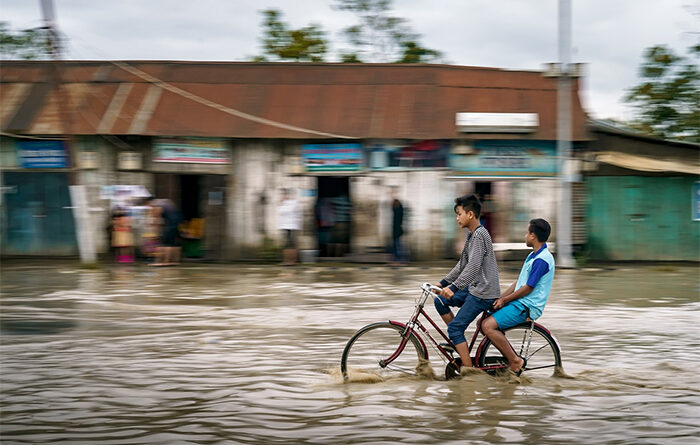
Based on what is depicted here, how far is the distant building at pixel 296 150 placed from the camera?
19.5 meters

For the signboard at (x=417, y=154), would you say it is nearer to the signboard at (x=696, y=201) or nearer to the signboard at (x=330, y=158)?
the signboard at (x=330, y=158)

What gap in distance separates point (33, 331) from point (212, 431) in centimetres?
535

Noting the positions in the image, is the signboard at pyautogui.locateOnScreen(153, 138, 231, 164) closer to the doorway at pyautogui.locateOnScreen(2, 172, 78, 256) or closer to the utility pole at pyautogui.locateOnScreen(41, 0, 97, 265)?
the utility pole at pyautogui.locateOnScreen(41, 0, 97, 265)

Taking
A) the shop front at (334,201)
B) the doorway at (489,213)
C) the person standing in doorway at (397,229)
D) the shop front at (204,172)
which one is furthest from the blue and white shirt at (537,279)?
the shop front at (204,172)

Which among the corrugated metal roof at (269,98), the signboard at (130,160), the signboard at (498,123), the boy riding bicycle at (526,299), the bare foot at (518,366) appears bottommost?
the bare foot at (518,366)

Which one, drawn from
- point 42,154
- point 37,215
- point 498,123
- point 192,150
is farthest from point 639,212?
point 37,215

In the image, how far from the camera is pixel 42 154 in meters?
20.3

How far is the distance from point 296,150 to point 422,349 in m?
13.1

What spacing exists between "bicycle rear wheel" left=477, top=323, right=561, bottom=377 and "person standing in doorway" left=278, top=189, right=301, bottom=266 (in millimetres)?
11749

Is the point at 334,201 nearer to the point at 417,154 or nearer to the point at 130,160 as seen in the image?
the point at 417,154

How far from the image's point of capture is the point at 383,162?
19.6 meters

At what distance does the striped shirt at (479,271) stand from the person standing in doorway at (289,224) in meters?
11.9

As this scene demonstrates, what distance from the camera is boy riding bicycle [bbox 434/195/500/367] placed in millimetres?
6945

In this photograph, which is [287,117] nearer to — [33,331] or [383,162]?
[383,162]
